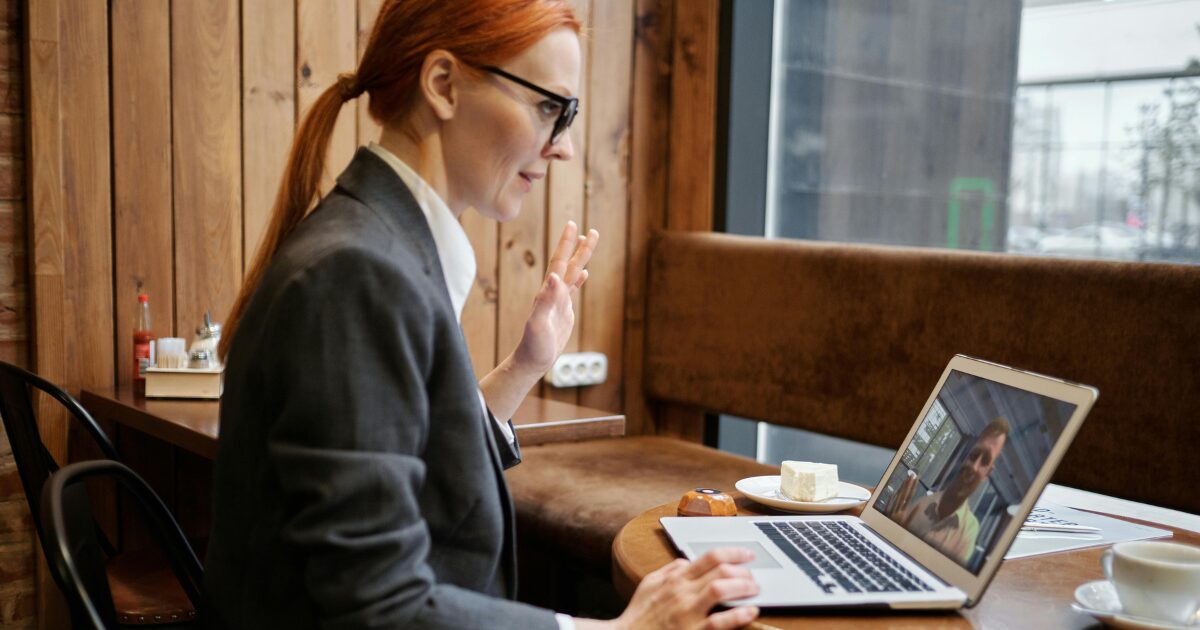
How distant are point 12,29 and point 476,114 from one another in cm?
171

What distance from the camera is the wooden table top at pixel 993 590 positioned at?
1.12 metres

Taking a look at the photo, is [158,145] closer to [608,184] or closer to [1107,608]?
[608,184]

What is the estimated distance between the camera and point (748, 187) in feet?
11.5

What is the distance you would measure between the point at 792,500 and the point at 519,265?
1883 millimetres

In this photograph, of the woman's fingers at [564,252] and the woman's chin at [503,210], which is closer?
the woman's chin at [503,210]

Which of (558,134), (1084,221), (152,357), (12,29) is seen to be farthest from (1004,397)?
(12,29)

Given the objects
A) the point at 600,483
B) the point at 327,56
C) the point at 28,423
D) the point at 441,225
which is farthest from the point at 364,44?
the point at 441,225

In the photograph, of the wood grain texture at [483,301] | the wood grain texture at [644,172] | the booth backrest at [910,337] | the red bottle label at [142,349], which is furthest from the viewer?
the wood grain texture at [644,172]

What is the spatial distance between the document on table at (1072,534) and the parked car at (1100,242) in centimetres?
107

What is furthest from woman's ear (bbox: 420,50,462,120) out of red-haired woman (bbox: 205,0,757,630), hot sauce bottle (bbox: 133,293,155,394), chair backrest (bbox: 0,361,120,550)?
hot sauce bottle (bbox: 133,293,155,394)

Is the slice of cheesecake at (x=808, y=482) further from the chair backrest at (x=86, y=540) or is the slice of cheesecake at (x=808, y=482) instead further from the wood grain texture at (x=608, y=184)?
the wood grain texture at (x=608, y=184)

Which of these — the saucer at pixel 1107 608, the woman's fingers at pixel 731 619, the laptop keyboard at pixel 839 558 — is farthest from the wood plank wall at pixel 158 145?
the saucer at pixel 1107 608

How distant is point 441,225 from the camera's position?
4.04 feet

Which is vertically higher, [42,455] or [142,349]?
[142,349]
